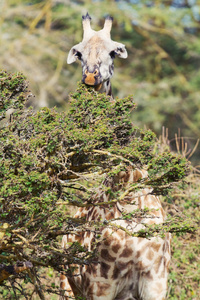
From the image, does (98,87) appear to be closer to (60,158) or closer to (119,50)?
(119,50)

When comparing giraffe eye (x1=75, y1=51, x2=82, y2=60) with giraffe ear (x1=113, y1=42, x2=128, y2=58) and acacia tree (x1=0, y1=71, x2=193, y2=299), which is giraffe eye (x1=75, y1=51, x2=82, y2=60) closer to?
giraffe ear (x1=113, y1=42, x2=128, y2=58)

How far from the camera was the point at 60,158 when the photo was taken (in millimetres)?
5660

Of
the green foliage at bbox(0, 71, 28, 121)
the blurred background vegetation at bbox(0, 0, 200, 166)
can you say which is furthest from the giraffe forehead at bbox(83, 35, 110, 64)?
the blurred background vegetation at bbox(0, 0, 200, 166)

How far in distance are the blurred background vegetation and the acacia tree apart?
1365 centimetres

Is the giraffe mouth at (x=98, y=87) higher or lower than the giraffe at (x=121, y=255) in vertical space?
higher

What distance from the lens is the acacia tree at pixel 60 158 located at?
17.8ft

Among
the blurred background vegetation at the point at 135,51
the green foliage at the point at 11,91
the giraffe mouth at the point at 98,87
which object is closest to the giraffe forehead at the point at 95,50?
the giraffe mouth at the point at 98,87

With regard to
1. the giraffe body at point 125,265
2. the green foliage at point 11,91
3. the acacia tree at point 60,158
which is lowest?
the giraffe body at point 125,265

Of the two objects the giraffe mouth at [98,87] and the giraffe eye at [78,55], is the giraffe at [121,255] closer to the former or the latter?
the giraffe mouth at [98,87]

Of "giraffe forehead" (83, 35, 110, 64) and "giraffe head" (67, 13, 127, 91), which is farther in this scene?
"giraffe forehead" (83, 35, 110, 64)

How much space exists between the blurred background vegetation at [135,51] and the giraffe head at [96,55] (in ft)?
40.9

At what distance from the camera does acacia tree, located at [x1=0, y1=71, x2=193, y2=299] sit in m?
5.43

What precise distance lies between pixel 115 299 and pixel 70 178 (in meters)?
1.49

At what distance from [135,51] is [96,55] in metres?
20.3
